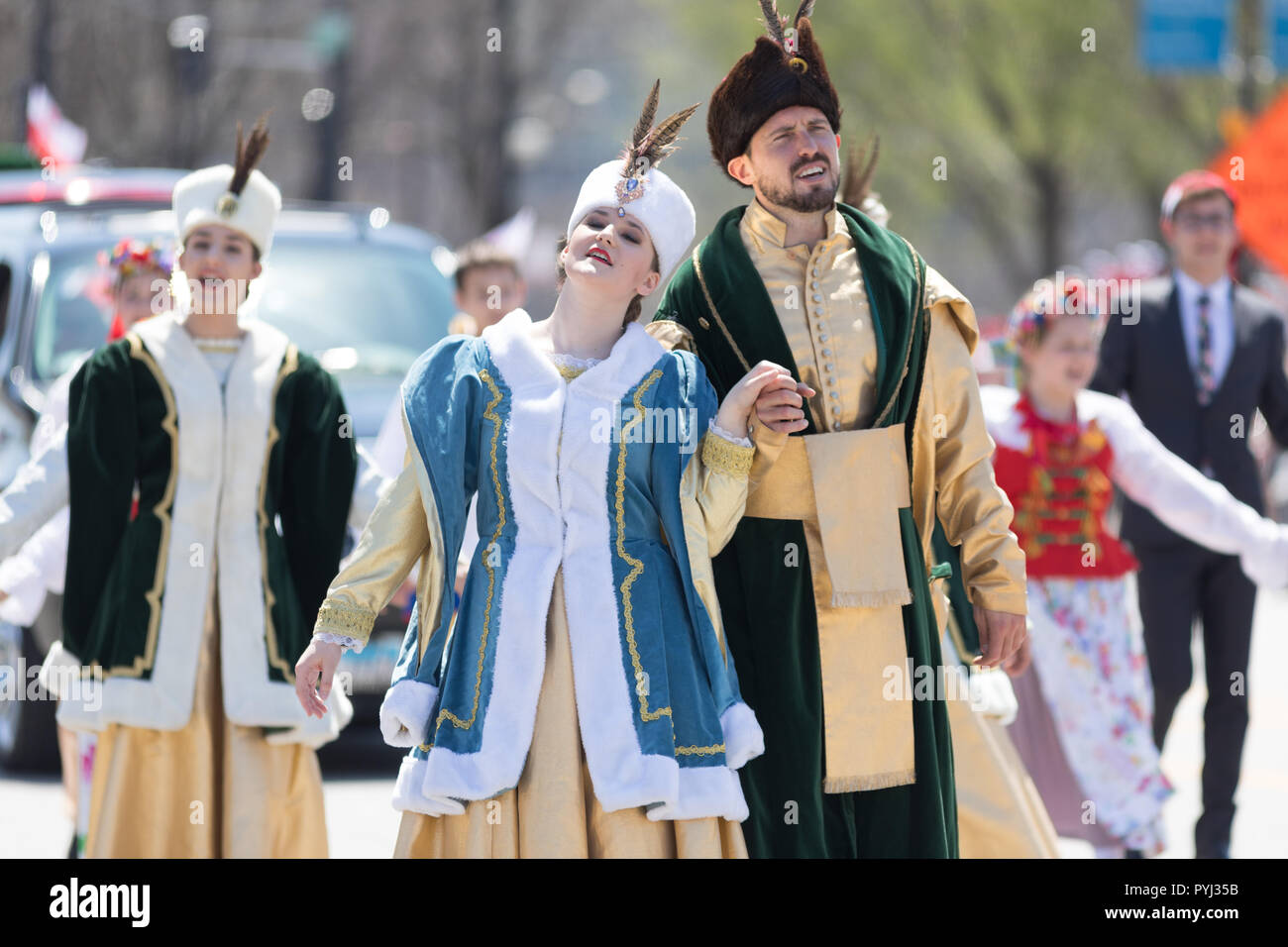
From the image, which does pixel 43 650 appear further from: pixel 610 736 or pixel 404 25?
pixel 404 25

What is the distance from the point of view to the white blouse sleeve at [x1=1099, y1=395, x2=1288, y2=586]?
6668 millimetres

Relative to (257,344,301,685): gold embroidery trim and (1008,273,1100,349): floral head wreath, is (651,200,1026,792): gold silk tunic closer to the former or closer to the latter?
(257,344,301,685): gold embroidery trim

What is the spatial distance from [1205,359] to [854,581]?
3424mm

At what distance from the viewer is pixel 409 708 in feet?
13.7

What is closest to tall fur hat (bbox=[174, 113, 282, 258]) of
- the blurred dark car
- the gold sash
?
the gold sash

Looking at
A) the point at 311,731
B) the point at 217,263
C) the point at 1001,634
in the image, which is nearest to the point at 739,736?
the point at 1001,634

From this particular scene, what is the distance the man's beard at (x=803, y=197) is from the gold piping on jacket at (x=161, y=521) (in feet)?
5.66

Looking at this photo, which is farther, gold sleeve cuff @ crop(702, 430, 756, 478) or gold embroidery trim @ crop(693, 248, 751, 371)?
gold embroidery trim @ crop(693, 248, 751, 371)

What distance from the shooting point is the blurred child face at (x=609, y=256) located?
431 centimetres

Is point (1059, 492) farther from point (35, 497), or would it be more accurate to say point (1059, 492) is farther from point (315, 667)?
point (315, 667)

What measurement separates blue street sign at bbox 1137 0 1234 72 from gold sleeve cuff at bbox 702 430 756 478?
54.0ft

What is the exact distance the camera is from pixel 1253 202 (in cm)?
2008
